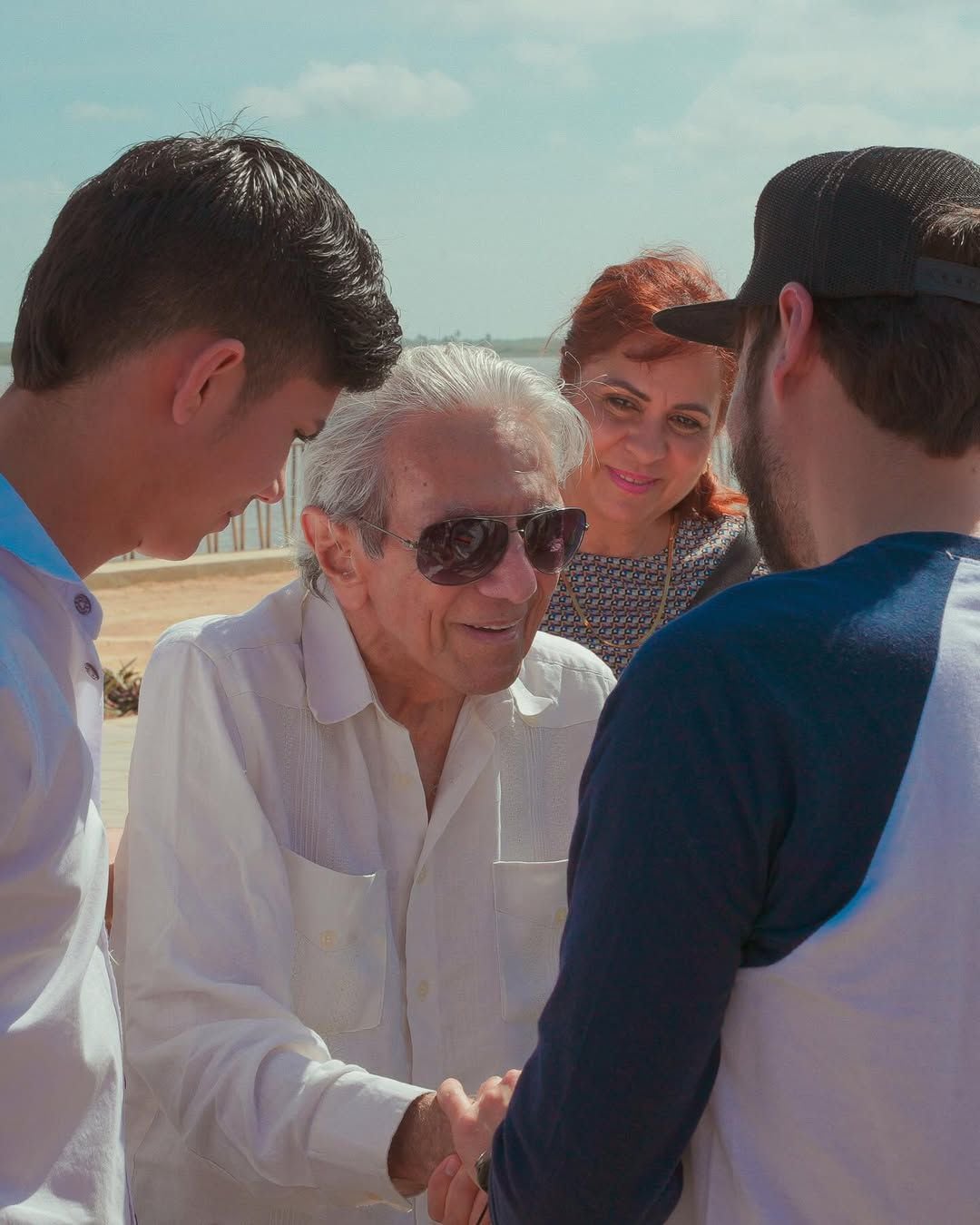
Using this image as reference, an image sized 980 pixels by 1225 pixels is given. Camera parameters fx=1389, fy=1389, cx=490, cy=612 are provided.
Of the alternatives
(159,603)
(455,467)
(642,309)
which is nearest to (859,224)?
(455,467)

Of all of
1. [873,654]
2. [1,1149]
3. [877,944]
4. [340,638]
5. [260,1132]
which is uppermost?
[873,654]

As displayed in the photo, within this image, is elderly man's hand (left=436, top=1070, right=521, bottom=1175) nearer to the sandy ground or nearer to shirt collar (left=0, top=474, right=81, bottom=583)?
shirt collar (left=0, top=474, right=81, bottom=583)

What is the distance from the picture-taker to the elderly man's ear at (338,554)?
2785mm

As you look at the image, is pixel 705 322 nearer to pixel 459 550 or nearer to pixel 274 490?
pixel 274 490

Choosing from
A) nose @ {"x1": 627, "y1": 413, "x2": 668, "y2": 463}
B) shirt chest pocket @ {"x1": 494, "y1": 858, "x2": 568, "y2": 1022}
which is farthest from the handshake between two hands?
nose @ {"x1": 627, "y1": 413, "x2": 668, "y2": 463}

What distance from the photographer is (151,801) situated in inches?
96.2

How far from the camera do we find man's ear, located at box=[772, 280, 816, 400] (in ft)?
5.10

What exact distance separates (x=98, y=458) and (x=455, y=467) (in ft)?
3.61

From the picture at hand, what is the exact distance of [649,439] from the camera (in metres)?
4.04

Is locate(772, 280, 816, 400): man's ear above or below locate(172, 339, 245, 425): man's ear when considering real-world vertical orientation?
above

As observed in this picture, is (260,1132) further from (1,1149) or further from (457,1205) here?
(1,1149)

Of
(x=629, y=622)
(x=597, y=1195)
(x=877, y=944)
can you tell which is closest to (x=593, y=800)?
(x=877, y=944)

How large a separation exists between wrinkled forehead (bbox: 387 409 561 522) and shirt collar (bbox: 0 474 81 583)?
1.16m

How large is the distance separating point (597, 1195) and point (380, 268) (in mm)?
1279
